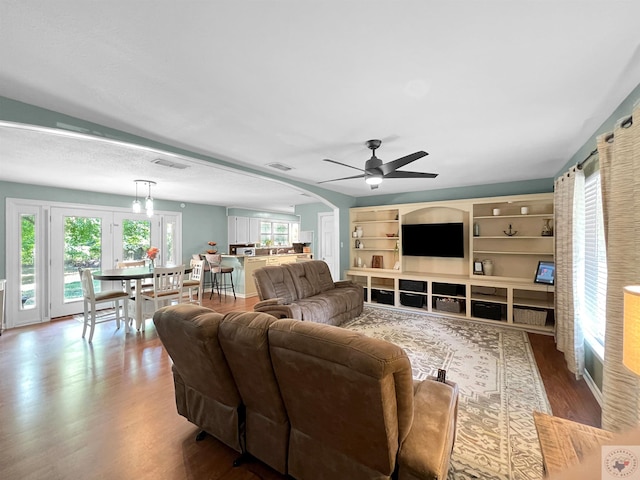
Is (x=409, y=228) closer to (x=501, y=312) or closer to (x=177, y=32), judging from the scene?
(x=501, y=312)

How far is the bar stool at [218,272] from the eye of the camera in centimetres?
629

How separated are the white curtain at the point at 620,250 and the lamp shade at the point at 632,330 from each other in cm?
78

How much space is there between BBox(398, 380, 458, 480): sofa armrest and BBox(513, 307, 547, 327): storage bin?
3625 millimetres

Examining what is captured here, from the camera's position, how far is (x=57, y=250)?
16.4 feet

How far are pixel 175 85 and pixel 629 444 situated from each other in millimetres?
2678

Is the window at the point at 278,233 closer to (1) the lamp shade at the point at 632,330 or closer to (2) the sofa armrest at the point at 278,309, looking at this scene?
(2) the sofa armrest at the point at 278,309

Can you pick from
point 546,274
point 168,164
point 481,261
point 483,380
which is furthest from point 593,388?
point 168,164

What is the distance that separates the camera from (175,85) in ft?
5.89

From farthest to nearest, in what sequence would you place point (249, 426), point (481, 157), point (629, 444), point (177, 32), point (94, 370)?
point (481, 157), point (94, 370), point (249, 426), point (177, 32), point (629, 444)

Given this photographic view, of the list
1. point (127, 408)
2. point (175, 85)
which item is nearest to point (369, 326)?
point (127, 408)

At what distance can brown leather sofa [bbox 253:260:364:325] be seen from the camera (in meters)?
3.56

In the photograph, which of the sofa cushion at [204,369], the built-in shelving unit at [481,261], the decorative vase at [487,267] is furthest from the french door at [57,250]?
the decorative vase at [487,267]

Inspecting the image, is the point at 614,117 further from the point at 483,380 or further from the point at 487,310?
the point at 487,310

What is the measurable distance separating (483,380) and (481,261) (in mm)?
2835
